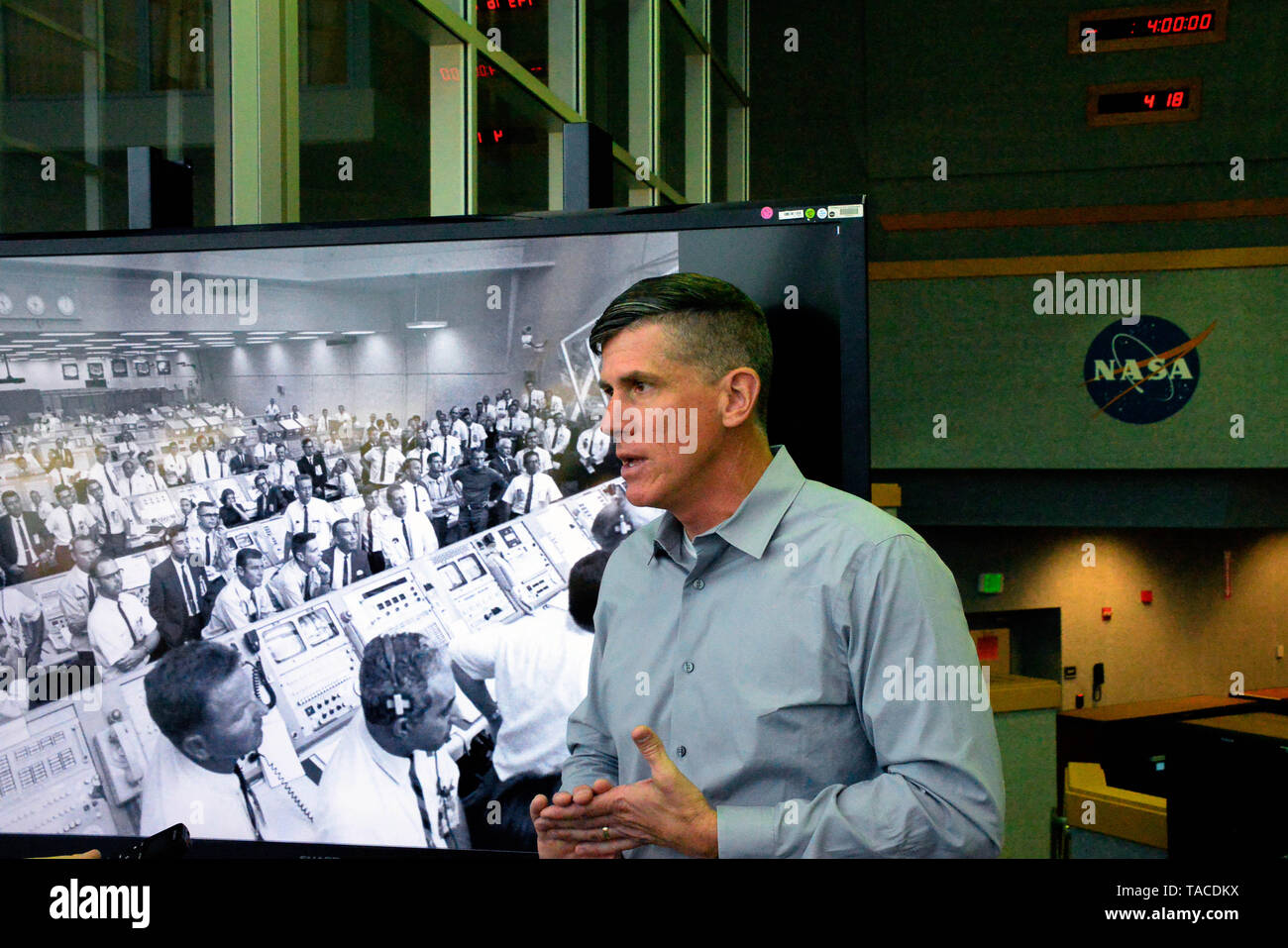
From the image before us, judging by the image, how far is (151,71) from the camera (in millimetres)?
2615

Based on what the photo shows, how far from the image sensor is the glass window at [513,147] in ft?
12.3

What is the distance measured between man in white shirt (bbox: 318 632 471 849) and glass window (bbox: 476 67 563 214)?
2.23m

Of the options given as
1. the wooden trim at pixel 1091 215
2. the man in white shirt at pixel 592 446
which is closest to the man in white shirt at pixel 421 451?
the man in white shirt at pixel 592 446

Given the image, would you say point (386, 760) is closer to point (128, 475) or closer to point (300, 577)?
point (300, 577)

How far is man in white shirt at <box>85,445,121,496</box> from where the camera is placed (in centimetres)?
176

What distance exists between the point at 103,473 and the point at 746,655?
3.73ft

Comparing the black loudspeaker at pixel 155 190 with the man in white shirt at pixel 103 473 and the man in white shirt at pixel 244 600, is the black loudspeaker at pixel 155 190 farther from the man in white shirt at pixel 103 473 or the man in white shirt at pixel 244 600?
the man in white shirt at pixel 244 600

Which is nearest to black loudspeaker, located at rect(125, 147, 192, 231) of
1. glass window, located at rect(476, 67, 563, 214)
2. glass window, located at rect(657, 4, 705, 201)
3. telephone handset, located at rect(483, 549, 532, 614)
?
telephone handset, located at rect(483, 549, 532, 614)

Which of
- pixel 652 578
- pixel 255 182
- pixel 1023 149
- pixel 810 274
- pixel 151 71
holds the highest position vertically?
pixel 1023 149

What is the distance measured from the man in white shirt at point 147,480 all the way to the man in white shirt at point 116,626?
13 cm

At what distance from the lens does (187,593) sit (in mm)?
1733
